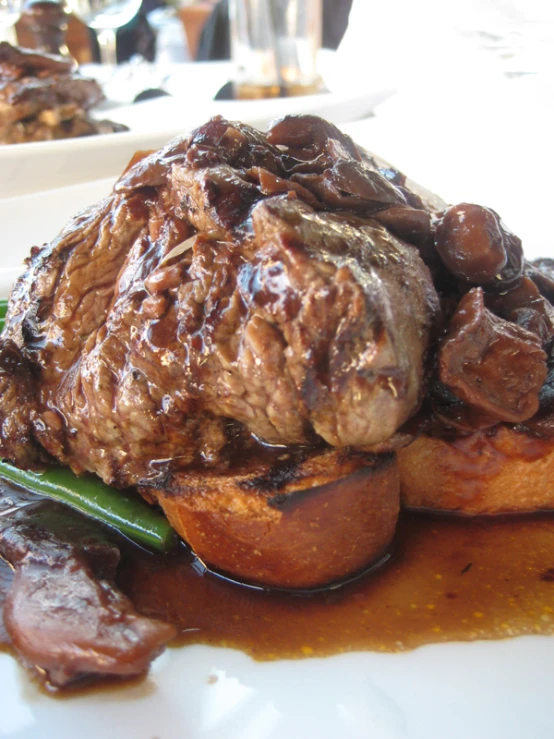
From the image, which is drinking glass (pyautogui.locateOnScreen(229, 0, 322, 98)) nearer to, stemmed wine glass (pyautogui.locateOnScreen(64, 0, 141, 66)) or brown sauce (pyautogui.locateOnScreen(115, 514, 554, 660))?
stemmed wine glass (pyautogui.locateOnScreen(64, 0, 141, 66))

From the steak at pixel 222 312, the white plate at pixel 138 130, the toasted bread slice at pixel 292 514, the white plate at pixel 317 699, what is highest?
the steak at pixel 222 312

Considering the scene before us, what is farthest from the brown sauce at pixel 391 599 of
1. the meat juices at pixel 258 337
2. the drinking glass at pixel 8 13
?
the drinking glass at pixel 8 13

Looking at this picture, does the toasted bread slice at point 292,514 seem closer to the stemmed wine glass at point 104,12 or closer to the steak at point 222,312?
the steak at point 222,312

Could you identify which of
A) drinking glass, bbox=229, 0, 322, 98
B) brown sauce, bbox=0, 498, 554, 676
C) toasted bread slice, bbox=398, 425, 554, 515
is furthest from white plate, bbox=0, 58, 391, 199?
brown sauce, bbox=0, 498, 554, 676

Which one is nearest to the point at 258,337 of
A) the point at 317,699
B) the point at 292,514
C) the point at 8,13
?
the point at 292,514

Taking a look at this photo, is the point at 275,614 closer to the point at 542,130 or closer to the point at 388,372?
the point at 388,372

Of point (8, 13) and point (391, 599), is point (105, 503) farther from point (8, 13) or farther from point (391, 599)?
point (8, 13)
